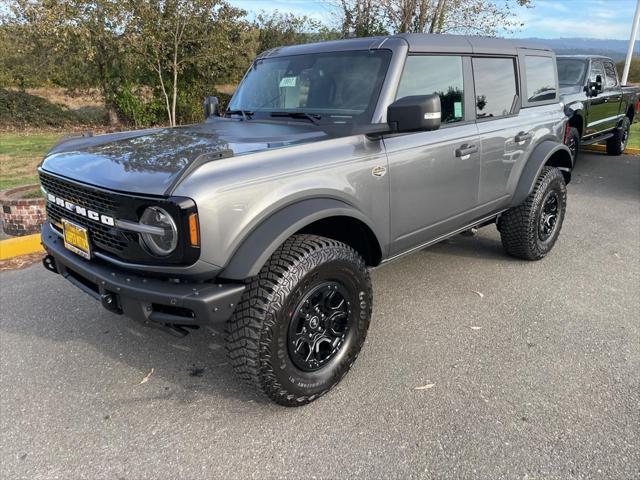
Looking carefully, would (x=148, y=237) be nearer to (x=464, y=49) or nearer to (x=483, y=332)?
(x=483, y=332)

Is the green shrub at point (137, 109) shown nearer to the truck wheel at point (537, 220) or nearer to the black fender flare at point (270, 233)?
the truck wheel at point (537, 220)

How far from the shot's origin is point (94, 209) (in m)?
2.49

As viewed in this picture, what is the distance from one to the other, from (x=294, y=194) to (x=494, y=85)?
2.27 meters

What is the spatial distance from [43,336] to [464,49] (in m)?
3.54

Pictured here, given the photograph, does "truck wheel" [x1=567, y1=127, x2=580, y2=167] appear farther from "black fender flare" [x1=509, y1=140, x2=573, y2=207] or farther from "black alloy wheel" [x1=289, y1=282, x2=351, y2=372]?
"black alloy wheel" [x1=289, y1=282, x2=351, y2=372]

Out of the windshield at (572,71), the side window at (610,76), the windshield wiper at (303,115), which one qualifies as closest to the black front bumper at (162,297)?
the windshield wiper at (303,115)

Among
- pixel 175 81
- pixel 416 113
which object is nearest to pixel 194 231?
pixel 416 113

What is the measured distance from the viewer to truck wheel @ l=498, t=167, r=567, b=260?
4.31m

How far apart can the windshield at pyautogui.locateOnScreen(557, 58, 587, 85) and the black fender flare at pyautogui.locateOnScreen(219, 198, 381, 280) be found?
755 centimetres

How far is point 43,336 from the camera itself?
3.41 metres

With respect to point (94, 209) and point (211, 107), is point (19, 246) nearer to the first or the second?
point (211, 107)

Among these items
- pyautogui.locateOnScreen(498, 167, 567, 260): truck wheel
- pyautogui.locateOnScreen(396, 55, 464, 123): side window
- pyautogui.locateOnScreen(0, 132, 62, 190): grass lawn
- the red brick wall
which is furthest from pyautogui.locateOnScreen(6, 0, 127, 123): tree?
pyautogui.locateOnScreen(498, 167, 567, 260): truck wheel

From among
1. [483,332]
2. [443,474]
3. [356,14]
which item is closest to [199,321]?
[443,474]

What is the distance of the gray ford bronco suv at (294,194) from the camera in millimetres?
2268
